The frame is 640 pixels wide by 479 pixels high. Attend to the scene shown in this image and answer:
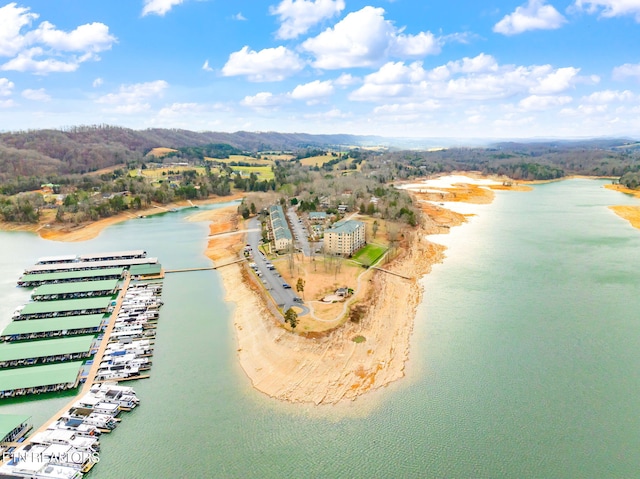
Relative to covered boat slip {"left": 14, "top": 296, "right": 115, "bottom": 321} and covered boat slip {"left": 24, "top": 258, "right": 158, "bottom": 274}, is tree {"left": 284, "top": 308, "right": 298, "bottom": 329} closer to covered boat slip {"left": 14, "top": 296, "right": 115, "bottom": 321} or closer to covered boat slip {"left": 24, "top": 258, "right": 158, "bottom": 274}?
covered boat slip {"left": 14, "top": 296, "right": 115, "bottom": 321}

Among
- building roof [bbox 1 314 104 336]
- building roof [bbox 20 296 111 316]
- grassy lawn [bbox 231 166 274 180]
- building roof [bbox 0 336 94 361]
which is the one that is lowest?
building roof [bbox 0 336 94 361]

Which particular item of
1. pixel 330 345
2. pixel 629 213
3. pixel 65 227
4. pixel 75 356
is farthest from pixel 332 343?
pixel 629 213

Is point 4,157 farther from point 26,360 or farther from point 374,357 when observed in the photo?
point 374,357

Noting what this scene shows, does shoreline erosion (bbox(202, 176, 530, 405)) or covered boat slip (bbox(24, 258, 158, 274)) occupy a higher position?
covered boat slip (bbox(24, 258, 158, 274))

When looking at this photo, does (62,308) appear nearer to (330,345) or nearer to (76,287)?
(76,287)

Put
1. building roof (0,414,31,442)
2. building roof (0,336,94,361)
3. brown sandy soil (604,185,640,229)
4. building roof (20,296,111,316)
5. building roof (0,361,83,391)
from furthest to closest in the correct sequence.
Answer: brown sandy soil (604,185,640,229), building roof (20,296,111,316), building roof (0,336,94,361), building roof (0,361,83,391), building roof (0,414,31,442)

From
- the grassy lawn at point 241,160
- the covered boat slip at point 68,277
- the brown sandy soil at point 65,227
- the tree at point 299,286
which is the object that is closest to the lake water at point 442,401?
the covered boat slip at point 68,277

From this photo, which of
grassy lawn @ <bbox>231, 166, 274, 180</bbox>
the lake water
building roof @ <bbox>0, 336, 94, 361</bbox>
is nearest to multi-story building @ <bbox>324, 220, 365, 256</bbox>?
the lake water
